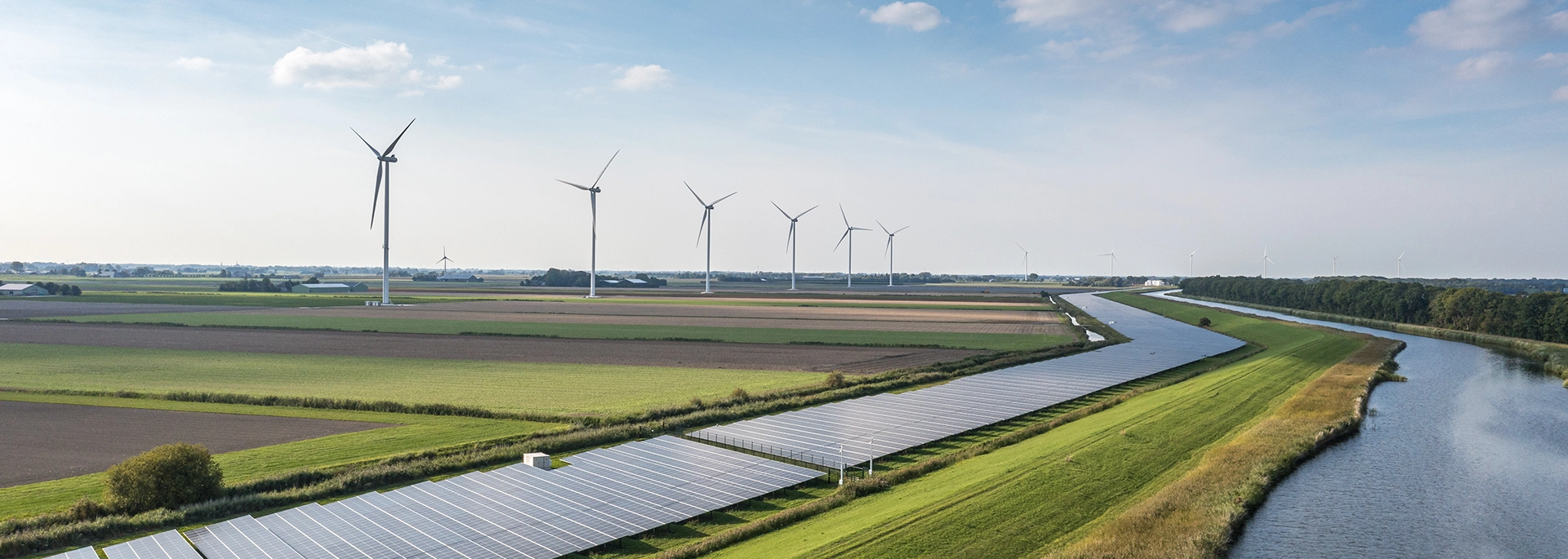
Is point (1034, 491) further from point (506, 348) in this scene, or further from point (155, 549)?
point (506, 348)

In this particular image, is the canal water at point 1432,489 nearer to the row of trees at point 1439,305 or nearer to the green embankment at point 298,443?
the green embankment at point 298,443

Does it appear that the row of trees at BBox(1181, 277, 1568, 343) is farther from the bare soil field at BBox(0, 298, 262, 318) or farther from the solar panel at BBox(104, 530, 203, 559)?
the bare soil field at BBox(0, 298, 262, 318)

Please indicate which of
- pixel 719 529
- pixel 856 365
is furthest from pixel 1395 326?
pixel 719 529

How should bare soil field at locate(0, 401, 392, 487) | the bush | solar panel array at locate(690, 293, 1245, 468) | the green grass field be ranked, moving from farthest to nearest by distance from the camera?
the green grass field < solar panel array at locate(690, 293, 1245, 468) < bare soil field at locate(0, 401, 392, 487) < the bush

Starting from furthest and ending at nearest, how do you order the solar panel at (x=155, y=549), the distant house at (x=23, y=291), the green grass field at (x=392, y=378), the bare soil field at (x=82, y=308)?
the distant house at (x=23, y=291), the bare soil field at (x=82, y=308), the green grass field at (x=392, y=378), the solar panel at (x=155, y=549)

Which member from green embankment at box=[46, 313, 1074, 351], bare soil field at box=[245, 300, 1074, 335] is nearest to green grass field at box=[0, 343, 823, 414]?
green embankment at box=[46, 313, 1074, 351]

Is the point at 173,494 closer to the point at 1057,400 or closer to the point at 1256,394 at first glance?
the point at 1057,400

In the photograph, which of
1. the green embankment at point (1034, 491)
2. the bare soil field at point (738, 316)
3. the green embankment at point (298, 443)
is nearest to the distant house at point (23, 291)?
the bare soil field at point (738, 316)
